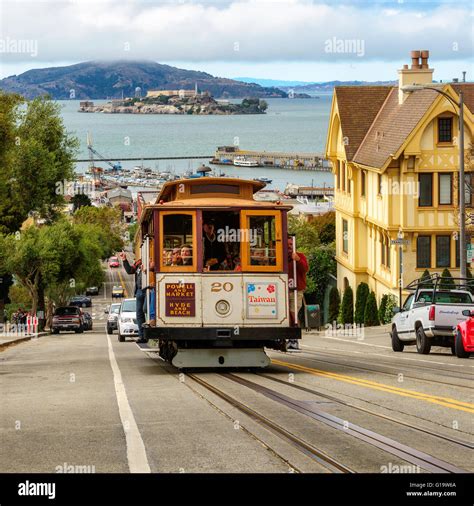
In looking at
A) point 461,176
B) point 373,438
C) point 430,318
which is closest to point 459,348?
point 430,318

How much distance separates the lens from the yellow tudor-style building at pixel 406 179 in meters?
49.2

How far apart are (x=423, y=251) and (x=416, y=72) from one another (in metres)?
9.66

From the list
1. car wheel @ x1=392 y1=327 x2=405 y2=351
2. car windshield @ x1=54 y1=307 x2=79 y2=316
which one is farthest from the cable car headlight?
car windshield @ x1=54 y1=307 x2=79 y2=316

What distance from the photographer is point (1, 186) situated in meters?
36.7

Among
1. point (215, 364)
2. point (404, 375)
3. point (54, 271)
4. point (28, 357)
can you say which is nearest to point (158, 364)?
point (215, 364)

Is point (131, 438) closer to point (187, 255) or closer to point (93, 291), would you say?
point (187, 255)

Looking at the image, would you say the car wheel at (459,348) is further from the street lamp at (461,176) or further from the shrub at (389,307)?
the shrub at (389,307)

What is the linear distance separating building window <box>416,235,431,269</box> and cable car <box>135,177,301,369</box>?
31.4 metres

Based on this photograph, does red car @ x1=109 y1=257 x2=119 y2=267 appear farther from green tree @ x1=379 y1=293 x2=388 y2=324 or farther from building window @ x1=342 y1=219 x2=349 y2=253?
green tree @ x1=379 y1=293 x2=388 y2=324

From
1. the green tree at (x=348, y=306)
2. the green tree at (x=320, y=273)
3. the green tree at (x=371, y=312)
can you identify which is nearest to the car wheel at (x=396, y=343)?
Result: the green tree at (x=371, y=312)

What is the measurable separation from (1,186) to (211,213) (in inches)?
716

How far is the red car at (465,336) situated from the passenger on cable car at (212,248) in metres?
7.50
